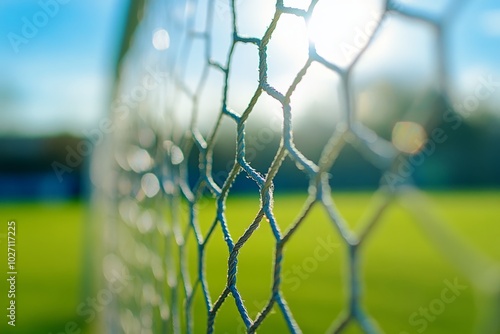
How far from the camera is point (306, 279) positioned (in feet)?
11.2

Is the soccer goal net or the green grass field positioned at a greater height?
the soccer goal net

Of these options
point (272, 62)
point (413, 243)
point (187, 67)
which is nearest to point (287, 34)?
point (272, 62)

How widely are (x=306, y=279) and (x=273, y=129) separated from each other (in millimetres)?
2129

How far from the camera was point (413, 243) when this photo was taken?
519 centimetres

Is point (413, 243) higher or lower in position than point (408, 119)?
lower

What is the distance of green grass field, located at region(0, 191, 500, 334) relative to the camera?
2.36 meters

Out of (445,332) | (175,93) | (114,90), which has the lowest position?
(445,332)

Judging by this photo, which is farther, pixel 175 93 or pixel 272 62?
pixel 175 93

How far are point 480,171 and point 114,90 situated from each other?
1202cm

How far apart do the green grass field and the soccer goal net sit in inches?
1.2

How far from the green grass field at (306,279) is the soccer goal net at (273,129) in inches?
1.2

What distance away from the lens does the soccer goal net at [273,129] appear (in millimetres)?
Answer: 280

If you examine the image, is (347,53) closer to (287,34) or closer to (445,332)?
(287,34)

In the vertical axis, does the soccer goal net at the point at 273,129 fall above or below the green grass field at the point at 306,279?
above
